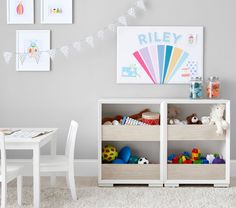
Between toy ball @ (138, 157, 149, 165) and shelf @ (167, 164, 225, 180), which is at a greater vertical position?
toy ball @ (138, 157, 149, 165)

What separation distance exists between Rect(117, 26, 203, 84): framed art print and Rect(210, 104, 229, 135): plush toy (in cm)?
44

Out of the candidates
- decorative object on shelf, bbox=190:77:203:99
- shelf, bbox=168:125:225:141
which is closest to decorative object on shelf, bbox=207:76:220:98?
decorative object on shelf, bbox=190:77:203:99

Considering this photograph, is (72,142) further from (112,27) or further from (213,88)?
(213,88)

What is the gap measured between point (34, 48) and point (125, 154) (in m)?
1.39

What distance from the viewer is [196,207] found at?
3.16 m

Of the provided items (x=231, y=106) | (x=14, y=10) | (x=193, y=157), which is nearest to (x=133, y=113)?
(x=193, y=157)

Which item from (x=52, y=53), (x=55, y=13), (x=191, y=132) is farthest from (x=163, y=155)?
(x=55, y=13)

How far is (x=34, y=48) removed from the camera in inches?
162

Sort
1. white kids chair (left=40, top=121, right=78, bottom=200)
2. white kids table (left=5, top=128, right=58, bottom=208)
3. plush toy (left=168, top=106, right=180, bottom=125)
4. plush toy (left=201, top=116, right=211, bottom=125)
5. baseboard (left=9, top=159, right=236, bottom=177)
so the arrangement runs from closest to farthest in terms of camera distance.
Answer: white kids table (left=5, top=128, right=58, bottom=208), white kids chair (left=40, top=121, right=78, bottom=200), plush toy (left=201, top=116, right=211, bottom=125), plush toy (left=168, top=106, right=180, bottom=125), baseboard (left=9, top=159, right=236, bottom=177)

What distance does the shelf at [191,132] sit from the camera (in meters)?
3.79

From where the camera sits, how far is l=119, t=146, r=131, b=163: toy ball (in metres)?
3.93

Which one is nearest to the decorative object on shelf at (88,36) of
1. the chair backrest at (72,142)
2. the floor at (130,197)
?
the chair backrest at (72,142)

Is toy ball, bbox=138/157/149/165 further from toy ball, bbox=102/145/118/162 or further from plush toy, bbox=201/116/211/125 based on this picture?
plush toy, bbox=201/116/211/125

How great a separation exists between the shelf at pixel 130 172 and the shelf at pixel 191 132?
0.33m
